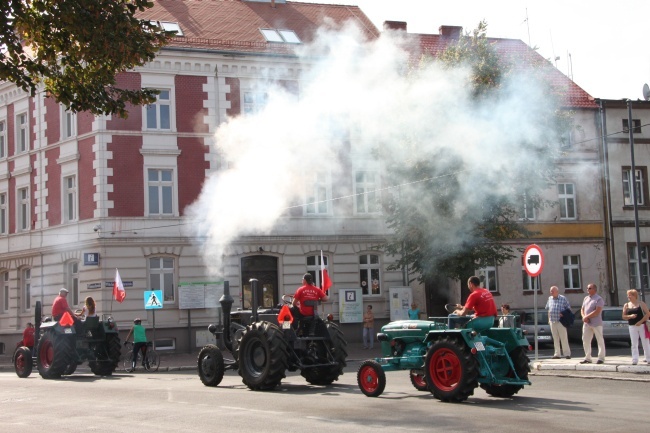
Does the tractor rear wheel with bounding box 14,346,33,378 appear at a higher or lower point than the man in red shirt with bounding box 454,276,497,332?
lower

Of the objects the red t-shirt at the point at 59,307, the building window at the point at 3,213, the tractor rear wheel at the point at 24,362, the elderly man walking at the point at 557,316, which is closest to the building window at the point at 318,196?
the elderly man walking at the point at 557,316

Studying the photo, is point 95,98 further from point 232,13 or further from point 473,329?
point 232,13

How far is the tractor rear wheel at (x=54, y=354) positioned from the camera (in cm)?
2055

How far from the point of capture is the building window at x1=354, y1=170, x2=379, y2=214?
32.2 m

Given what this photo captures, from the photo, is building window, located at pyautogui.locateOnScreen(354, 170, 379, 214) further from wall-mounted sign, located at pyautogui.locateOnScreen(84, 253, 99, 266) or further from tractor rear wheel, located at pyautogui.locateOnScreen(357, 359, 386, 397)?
tractor rear wheel, located at pyautogui.locateOnScreen(357, 359, 386, 397)

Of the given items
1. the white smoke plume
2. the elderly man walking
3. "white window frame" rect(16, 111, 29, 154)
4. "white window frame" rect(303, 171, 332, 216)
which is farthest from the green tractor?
"white window frame" rect(16, 111, 29, 154)

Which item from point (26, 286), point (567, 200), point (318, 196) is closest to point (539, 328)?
point (318, 196)

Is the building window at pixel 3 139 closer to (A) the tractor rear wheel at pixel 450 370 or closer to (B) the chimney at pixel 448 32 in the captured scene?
(B) the chimney at pixel 448 32

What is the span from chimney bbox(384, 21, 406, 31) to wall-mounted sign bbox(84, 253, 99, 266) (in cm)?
1672

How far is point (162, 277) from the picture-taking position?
32.1 meters

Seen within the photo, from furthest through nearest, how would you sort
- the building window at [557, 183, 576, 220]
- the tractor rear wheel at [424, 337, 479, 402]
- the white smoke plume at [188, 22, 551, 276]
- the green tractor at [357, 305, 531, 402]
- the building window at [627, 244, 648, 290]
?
the building window at [627, 244, 648, 290] < the building window at [557, 183, 576, 220] < the white smoke plume at [188, 22, 551, 276] < the green tractor at [357, 305, 531, 402] < the tractor rear wheel at [424, 337, 479, 402]

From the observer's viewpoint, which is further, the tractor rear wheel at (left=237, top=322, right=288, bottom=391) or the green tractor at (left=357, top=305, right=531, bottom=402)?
the tractor rear wheel at (left=237, top=322, right=288, bottom=391)

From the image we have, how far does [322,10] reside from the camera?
39375 mm

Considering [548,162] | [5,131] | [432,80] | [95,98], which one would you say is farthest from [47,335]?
[5,131]
